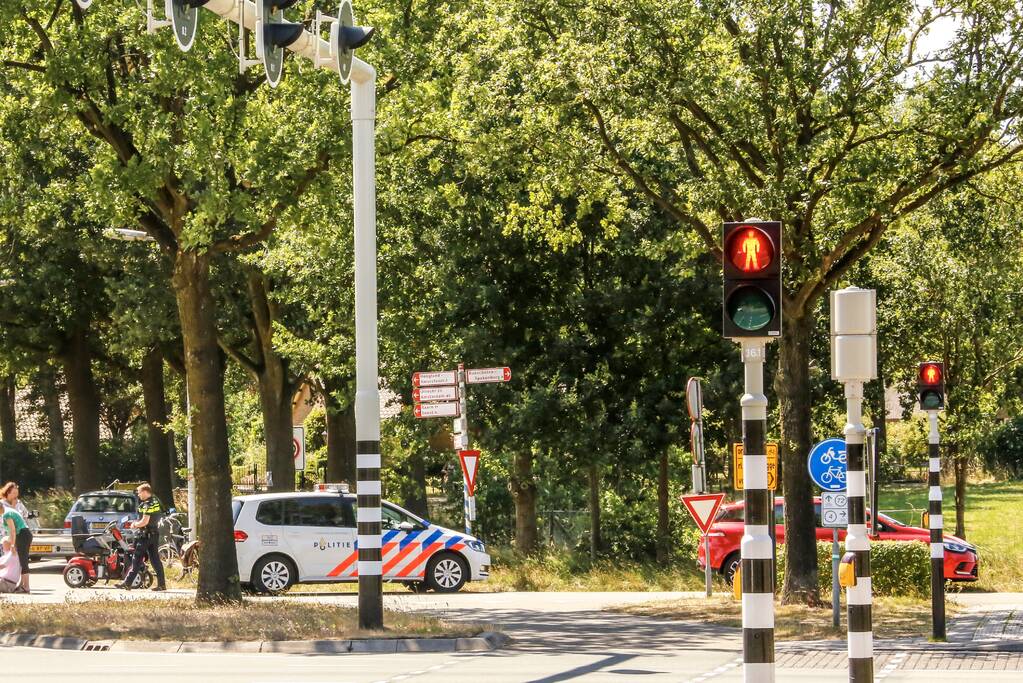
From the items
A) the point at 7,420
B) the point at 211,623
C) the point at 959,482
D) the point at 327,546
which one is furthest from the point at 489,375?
the point at 7,420

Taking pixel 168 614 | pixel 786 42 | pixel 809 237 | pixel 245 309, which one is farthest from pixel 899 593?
pixel 245 309

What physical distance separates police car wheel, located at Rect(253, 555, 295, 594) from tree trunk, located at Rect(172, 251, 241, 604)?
15.9ft

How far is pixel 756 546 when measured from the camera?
9.16 m

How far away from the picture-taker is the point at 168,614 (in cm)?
1769

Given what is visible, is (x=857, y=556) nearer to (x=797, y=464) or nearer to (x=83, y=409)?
(x=797, y=464)

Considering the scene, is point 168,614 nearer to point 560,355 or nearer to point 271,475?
point 560,355

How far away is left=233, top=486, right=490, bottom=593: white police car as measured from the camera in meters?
24.5

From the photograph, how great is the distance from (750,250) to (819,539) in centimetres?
1545

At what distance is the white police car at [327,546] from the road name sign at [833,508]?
9477mm

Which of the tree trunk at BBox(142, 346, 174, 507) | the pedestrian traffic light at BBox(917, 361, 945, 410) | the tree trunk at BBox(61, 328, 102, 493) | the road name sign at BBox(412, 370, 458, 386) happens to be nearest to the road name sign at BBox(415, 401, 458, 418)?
the road name sign at BBox(412, 370, 458, 386)

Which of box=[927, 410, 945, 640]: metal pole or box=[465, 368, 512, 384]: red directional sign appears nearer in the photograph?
box=[927, 410, 945, 640]: metal pole

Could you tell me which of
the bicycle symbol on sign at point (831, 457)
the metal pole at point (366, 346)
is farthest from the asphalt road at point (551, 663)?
the bicycle symbol on sign at point (831, 457)

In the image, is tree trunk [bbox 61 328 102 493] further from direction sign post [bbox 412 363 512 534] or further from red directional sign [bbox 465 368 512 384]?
red directional sign [bbox 465 368 512 384]

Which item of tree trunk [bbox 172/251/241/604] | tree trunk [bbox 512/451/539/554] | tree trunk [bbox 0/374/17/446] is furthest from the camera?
tree trunk [bbox 0/374/17/446]
